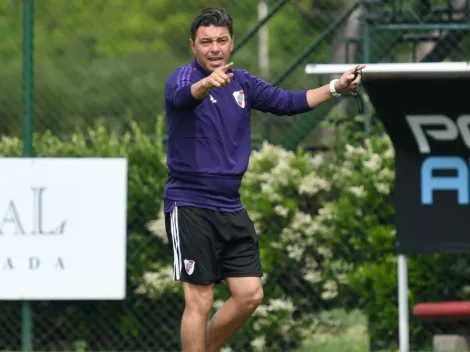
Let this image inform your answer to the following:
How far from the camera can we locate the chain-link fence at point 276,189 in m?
8.72

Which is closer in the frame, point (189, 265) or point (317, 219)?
point (189, 265)

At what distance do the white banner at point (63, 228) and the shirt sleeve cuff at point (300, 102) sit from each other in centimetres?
245

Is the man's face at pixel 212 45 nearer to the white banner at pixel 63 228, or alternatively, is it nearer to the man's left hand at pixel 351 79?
the man's left hand at pixel 351 79

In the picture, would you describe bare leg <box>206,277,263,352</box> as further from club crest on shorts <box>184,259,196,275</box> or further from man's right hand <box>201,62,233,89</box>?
man's right hand <box>201,62,233,89</box>

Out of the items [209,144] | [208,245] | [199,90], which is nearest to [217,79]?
[199,90]

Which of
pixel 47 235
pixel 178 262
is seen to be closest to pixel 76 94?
pixel 47 235

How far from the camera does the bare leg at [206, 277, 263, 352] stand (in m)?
6.43

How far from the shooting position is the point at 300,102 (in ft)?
21.5

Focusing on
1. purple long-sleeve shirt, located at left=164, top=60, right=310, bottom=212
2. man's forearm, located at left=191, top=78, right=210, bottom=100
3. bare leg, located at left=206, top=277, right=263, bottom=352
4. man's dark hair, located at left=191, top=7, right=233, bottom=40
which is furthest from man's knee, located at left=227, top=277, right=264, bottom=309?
man's dark hair, located at left=191, top=7, right=233, bottom=40

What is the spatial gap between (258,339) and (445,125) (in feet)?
7.65

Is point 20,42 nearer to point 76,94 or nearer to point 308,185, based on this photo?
point 76,94

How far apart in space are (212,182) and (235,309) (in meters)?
0.63

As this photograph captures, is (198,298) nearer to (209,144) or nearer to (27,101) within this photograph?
(209,144)

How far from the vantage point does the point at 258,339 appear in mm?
8922
